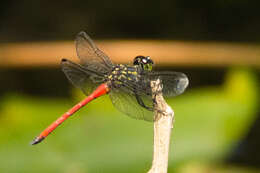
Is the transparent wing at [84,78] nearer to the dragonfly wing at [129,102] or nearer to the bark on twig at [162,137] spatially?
the dragonfly wing at [129,102]

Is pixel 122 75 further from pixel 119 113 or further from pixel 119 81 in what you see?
pixel 119 113

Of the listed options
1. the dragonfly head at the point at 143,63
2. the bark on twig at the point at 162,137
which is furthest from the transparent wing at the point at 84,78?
the bark on twig at the point at 162,137

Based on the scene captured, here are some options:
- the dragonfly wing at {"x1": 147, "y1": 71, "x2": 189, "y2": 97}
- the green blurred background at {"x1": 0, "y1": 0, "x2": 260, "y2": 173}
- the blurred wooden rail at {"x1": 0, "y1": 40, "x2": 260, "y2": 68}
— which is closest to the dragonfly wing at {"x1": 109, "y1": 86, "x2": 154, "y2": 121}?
the dragonfly wing at {"x1": 147, "y1": 71, "x2": 189, "y2": 97}

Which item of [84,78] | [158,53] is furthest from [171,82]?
[158,53]

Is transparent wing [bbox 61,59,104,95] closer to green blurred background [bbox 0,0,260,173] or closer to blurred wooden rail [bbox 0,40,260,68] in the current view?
green blurred background [bbox 0,0,260,173]

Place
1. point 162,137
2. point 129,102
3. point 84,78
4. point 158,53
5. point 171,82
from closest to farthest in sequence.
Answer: point 162,137, point 171,82, point 129,102, point 84,78, point 158,53

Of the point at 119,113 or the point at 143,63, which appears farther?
the point at 119,113
